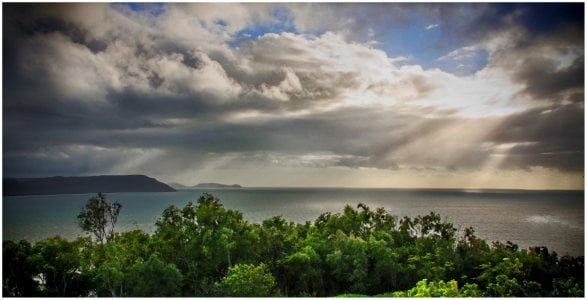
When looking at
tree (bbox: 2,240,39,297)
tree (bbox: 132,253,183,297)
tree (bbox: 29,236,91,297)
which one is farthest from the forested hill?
tree (bbox: 132,253,183,297)

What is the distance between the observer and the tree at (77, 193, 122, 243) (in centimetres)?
1030

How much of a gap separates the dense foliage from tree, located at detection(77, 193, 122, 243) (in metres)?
0.45

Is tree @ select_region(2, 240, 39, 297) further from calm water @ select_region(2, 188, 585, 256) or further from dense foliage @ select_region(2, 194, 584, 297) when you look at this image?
calm water @ select_region(2, 188, 585, 256)

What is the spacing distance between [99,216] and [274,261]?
4564 mm

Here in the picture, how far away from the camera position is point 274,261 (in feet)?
32.5

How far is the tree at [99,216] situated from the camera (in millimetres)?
10305

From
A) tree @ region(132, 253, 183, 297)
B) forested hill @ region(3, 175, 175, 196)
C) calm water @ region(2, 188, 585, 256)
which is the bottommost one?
tree @ region(132, 253, 183, 297)

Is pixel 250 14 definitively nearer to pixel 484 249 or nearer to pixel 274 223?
pixel 274 223

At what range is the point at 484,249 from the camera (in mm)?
10109

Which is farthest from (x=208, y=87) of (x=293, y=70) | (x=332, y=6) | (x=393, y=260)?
(x=393, y=260)

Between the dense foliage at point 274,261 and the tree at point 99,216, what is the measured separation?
454mm

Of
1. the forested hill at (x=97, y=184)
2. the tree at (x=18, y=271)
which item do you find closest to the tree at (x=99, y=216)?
the forested hill at (x=97, y=184)

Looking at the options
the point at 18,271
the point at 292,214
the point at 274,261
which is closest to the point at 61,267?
the point at 18,271

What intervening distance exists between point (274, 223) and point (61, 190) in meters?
6.14
